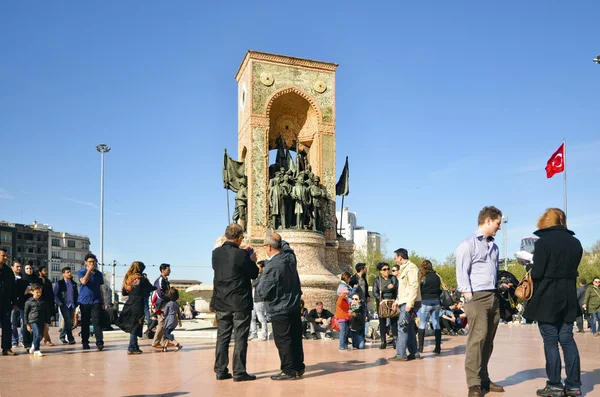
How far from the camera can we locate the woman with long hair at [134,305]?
34.2 ft

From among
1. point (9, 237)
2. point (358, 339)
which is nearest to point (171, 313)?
point (358, 339)

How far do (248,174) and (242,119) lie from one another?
234cm

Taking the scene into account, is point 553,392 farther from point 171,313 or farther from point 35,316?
point 35,316

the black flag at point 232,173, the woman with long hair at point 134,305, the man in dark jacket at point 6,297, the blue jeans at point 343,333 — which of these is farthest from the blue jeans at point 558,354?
the black flag at point 232,173

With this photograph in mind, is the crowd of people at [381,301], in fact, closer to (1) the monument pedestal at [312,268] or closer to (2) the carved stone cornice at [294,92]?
(1) the monument pedestal at [312,268]

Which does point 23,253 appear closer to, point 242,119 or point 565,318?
point 242,119

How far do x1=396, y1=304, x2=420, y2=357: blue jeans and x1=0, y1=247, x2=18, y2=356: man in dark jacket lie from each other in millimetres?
6494

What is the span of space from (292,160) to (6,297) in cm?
1277

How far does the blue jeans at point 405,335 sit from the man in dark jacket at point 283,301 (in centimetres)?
213

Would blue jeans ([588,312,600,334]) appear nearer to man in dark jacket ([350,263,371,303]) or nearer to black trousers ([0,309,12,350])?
man in dark jacket ([350,263,371,303])

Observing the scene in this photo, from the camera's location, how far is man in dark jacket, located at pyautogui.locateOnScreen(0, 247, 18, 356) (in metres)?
10.2

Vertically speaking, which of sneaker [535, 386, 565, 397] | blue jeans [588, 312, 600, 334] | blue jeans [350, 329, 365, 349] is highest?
sneaker [535, 386, 565, 397]

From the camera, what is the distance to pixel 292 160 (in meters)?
21.8

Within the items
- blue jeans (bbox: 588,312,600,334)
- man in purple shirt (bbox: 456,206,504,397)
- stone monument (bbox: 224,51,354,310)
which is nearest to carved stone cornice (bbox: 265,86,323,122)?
stone monument (bbox: 224,51,354,310)
